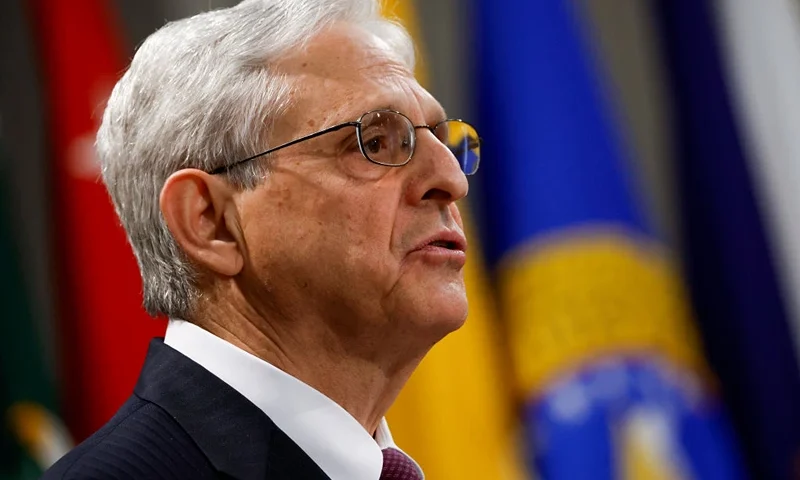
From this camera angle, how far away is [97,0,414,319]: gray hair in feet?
4.50

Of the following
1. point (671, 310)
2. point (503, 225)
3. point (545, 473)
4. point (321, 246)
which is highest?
point (321, 246)

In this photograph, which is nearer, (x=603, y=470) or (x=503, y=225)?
(x=603, y=470)

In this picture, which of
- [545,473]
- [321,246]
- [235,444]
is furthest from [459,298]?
[545,473]

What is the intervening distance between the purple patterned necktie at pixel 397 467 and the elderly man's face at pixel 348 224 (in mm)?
177

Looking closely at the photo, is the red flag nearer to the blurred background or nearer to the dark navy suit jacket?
the blurred background

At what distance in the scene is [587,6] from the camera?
334 centimetres

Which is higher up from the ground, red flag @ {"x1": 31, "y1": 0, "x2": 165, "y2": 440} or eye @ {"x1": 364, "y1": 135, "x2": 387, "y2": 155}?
eye @ {"x1": 364, "y1": 135, "x2": 387, "y2": 155}

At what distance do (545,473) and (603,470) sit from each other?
164mm

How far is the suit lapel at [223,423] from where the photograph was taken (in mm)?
1182

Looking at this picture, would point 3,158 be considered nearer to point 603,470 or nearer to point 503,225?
point 503,225

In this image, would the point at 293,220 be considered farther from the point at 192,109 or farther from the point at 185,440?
the point at 185,440

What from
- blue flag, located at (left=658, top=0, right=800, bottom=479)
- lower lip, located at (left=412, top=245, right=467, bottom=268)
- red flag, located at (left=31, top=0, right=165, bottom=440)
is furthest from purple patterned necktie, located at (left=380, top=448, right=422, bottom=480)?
blue flag, located at (left=658, top=0, right=800, bottom=479)

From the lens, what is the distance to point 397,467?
4.45 feet

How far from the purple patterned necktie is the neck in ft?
0.24
